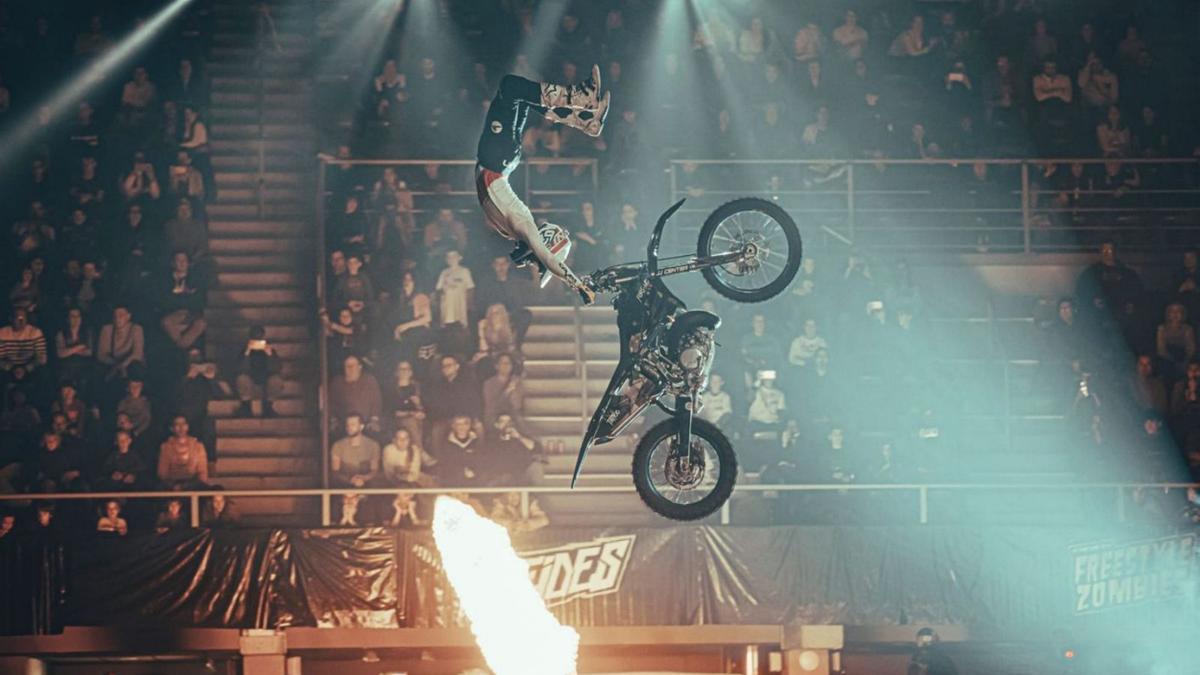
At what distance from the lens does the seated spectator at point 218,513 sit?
67.6ft

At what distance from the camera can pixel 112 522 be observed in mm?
20453

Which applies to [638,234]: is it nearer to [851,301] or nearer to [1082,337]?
[851,301]

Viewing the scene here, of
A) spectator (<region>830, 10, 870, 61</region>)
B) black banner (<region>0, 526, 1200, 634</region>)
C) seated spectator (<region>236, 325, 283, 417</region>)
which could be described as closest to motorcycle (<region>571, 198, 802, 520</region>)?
black banner (<region>0, 526, 1200, 634</region>)

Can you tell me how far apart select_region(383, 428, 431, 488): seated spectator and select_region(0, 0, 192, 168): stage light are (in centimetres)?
704

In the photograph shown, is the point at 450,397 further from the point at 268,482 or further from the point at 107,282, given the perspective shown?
the point at 107,282

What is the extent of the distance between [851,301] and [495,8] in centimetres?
736

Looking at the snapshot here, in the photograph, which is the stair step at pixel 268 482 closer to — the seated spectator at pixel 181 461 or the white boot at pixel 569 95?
the seated spectator at pixel 181 461

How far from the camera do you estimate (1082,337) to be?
2209cm

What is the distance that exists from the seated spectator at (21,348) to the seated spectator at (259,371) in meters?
2.44

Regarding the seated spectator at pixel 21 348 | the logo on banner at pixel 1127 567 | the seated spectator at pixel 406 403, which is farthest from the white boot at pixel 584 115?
the seated spectator at pixel 21 348

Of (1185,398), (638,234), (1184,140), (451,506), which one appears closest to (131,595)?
(451,506)

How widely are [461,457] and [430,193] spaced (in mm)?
Answer: 3764

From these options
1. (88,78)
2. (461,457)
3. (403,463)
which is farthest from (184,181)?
(461,457)

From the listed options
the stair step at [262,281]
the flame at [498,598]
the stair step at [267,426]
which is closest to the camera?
the flame at [498,598]
